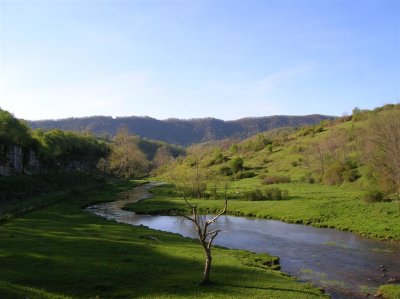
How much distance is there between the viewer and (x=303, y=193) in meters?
85.2


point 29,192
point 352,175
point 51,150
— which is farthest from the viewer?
point 51,150

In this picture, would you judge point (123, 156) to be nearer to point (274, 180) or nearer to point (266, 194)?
point (274, 180)

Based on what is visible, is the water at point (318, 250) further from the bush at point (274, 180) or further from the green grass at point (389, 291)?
the bush at point (274, 180)

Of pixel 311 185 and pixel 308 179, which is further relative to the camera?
pixel 308 179

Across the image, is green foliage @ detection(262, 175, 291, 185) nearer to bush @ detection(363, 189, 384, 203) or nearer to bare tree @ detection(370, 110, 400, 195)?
bare tree @ detection(370, 110, 400, 195)

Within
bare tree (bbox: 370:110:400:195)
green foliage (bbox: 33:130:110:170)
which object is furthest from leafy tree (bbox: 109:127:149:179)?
bare tree (bbox: 370:110:400:195)

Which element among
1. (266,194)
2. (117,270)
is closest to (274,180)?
(266,194)

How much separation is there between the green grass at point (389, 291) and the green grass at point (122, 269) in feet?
16.4

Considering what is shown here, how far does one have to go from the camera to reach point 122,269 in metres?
29.4

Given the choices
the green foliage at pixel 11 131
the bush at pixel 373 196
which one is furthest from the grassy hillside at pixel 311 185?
the green foliage at pixel 11 131

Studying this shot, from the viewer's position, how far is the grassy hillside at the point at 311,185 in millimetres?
57344

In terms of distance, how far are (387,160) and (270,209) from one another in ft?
75.8

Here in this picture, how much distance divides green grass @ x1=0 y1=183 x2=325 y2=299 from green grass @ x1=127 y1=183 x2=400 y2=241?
20587mm

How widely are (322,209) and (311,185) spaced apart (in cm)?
3618
